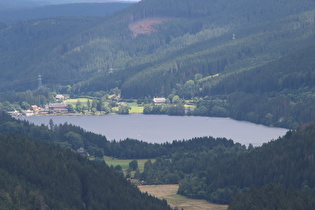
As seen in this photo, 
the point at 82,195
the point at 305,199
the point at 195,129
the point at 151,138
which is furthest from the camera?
the point at 195,129

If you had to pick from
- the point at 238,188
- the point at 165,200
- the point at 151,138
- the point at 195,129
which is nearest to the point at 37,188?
the point at 165,200

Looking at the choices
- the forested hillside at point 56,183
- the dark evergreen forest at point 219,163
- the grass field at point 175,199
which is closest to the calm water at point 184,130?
the dark evergreen forest at point 219,163

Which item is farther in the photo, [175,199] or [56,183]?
[175,199]

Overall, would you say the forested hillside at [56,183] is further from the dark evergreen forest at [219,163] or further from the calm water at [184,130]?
the calm water at [184,130]

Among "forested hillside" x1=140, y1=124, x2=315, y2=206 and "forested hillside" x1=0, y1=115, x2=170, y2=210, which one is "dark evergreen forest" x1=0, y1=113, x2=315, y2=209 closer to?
"forested hillside" x1=140, y1=124, x2=315, y2=206

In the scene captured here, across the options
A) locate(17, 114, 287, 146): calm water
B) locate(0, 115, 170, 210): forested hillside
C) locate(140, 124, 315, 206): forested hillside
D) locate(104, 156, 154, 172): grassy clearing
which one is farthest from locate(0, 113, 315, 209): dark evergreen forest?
locate(17, 114, 287, 146): calm water

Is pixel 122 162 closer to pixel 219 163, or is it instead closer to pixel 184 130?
pixel 219 163

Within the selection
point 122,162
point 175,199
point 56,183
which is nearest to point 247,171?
point 175,199

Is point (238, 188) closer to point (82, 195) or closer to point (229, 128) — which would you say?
point (82, 195)

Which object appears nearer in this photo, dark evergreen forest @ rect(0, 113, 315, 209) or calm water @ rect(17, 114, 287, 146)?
dark evergreen forest @ rect(0, 113, 315, 209)
